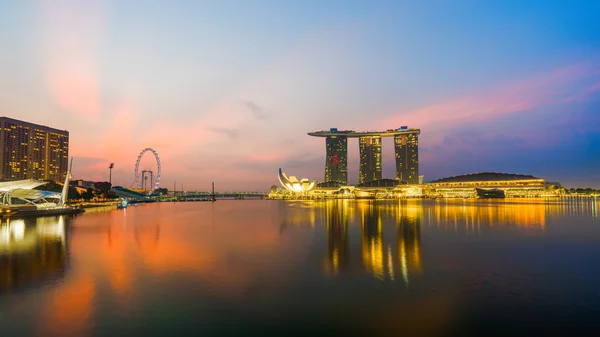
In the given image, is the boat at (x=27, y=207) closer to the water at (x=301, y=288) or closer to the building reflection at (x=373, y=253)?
the water at (x=301, y=288)

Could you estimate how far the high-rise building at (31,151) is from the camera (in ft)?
504

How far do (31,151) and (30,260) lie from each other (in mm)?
182255

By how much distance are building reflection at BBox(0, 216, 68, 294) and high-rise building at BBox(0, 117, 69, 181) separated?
15822cm

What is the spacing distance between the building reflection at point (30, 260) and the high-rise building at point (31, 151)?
158 meters

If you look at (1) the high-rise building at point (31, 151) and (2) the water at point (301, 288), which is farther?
(1) the high-rise building at point (31, 151)

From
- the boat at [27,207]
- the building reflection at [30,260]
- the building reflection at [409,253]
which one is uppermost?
the boat at [27,207]

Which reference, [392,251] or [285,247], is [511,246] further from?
[285,247]

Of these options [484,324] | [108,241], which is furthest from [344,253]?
[108,241]

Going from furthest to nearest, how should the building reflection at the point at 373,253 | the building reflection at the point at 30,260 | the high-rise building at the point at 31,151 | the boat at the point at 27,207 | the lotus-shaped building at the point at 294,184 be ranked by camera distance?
1. the lotus-shaped building at the point at 294,184
2. the high-rise building at the point at 31,151
3. the boat at the point at 27,207
4. the building reflection at the point at 373,253
5. the building reflection at the point at 30,260

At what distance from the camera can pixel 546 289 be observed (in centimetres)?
1364

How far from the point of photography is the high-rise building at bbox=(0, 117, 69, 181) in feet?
504

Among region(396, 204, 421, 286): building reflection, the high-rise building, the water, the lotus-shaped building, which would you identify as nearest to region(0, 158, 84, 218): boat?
the water

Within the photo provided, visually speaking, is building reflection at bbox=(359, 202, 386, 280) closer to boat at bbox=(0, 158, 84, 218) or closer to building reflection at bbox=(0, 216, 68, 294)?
building reflection at bbox=(0, 216, 68, 294)

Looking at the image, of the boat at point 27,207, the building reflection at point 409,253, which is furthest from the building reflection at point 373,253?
the boat at point 27,207
